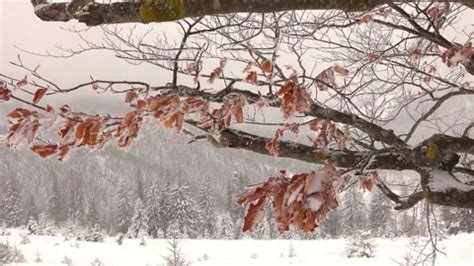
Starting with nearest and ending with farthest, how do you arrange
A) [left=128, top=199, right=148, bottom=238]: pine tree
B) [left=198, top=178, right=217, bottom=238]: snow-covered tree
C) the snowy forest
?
the snowy forest → [left=128, top=199, right=148, bottom=238]: pine tree → [left=198, top=178, right=217, bottom=238]: snow-covered tree

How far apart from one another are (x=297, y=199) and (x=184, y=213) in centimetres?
5256

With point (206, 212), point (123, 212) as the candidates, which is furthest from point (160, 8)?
point (123, 212)

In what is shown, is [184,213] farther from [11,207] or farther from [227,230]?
[11,207]

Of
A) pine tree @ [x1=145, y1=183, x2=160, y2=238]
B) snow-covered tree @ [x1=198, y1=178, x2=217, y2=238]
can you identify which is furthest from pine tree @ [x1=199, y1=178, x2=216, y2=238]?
pine tree @ [x1=145, y1=183, x2=160, y2=238]

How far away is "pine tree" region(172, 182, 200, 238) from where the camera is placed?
2050 inches

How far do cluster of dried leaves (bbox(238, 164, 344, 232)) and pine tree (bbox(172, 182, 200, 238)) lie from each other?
165 ft

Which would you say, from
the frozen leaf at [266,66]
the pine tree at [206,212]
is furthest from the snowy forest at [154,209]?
the frozen leaf at [266,66]

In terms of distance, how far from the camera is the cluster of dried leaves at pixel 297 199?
53.8 inches

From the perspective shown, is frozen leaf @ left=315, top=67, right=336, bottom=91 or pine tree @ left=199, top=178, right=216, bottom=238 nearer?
frozen leaf @ left=315, top=67, right=336, bottom=91

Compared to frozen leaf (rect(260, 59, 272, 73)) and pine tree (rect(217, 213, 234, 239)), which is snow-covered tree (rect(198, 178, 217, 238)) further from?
frozen leaf (rect(260, 59, 272, 73))

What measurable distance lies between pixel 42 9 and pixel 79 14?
138 mm

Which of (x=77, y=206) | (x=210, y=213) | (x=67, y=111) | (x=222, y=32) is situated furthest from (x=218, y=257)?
(x=77, y=206)

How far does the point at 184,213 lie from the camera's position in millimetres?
52875

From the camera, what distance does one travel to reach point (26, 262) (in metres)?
19.7
